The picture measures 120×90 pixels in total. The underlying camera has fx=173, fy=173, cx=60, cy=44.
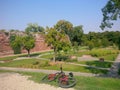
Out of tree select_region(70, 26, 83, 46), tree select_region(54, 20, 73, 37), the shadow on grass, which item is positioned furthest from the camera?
tree select_region(54, 20, 73, 37)

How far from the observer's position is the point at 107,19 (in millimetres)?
16062

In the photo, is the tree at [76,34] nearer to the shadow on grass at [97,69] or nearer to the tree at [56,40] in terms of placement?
the tree at [56,40]

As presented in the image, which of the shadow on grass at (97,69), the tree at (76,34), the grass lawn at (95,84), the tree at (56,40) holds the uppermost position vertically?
the tree at (76,34)

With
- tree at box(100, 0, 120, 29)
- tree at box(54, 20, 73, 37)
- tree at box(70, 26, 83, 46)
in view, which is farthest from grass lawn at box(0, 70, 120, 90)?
tree at box(54, 20, 73, 37)

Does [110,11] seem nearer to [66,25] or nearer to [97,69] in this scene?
[97,69]

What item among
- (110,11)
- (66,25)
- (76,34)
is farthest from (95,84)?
(66,25)

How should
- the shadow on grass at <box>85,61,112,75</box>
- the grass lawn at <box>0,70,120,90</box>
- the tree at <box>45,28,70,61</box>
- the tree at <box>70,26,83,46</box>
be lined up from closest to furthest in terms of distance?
the grass lawn at <box>0,70,120,90</box>
the shadow on grass at <box>85,61,112,75</box>
the tree at <box>45,28,70,61</box>
the tree at <box>70,26,83,46</box>

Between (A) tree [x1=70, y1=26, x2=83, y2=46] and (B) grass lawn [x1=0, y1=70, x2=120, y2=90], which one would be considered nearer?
(B) grass lawn [x1=0, y1=70, x2=120, y2=90]

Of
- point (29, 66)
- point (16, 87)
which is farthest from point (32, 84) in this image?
point (29, 66)

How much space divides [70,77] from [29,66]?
1374cm

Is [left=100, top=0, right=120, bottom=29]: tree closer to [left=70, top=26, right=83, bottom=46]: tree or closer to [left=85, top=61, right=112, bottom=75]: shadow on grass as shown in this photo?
[left=85, top=61, right=112, bottom=75]: shadow on grass

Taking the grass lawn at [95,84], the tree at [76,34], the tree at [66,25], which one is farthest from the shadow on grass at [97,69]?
the tree at [66,25]

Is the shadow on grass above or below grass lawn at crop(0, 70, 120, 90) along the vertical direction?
below

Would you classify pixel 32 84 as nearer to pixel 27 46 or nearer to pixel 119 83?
pixel 119 83
